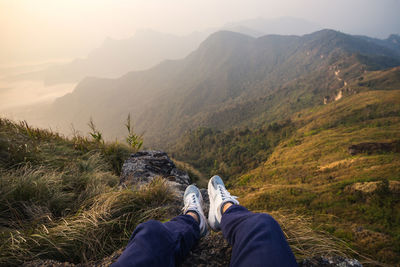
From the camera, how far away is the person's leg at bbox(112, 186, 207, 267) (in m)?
1.22

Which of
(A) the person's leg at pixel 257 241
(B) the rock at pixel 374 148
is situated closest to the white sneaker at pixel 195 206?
(A) the person's leg at pixel 257 241

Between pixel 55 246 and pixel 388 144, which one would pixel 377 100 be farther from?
pixel 55 246

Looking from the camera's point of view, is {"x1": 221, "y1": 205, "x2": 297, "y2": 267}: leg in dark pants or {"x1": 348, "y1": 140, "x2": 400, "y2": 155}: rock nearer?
{"x1": 221, "y1": 205, "x2": 297, "y2": 267}: leg in dark pants

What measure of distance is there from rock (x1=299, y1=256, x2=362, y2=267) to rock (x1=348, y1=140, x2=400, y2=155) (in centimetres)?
3235

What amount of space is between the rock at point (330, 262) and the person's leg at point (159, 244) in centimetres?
99

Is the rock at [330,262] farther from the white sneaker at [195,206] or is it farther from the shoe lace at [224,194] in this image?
the shoe lace at [224,194]

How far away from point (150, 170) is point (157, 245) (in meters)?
2.90

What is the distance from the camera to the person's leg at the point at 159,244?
1222 millimetres

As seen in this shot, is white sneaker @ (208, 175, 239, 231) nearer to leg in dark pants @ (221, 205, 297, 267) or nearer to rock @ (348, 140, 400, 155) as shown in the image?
leg in dark pants @ (221, 205, 297, 267)

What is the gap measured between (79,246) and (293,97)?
148675mm

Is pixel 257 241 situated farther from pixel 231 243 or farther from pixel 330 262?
pixel 330 262

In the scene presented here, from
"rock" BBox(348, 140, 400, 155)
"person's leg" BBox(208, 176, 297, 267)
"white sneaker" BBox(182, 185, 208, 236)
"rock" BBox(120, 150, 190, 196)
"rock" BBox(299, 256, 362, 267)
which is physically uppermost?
"person's leg" BBox(208, 176, 297, 267)

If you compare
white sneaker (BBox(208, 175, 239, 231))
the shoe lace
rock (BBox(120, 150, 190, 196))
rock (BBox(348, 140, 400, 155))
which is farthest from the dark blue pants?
rock (BBox(348, 140, 400, 155))

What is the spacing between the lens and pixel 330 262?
1441mm
